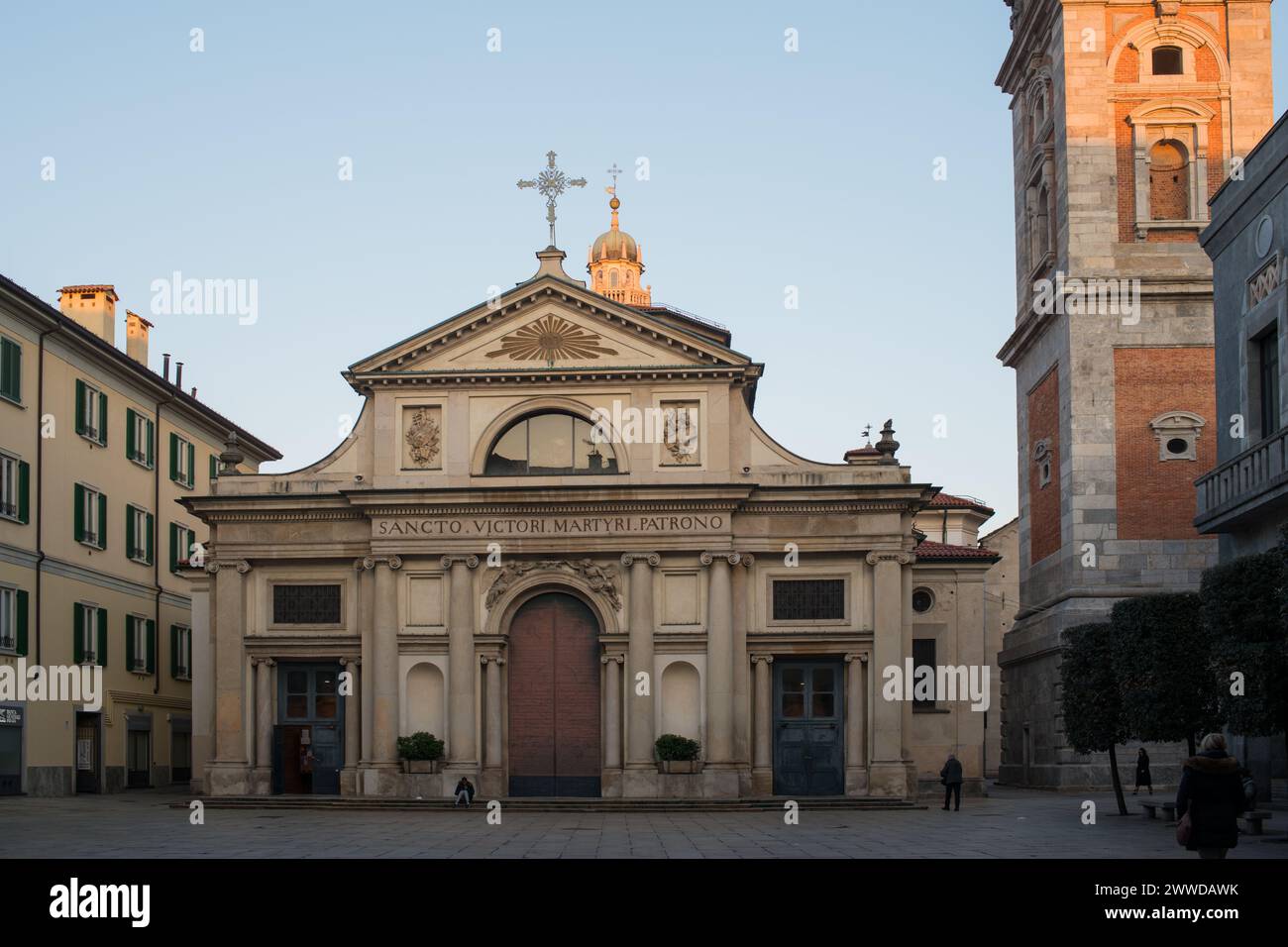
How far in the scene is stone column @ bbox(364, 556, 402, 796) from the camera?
4306 centimetres

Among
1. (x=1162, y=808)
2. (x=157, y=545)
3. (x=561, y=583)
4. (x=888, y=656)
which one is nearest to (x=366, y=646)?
(x=561, y=583)

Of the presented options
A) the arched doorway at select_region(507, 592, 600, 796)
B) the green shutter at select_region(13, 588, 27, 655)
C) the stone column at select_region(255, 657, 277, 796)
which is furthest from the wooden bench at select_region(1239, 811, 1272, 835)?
the green shutter at select_region(13, 588, 27, 655)

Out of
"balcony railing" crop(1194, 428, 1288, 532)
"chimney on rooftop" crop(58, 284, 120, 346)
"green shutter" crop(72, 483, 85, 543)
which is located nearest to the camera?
"balcony railing" crop(1194, 428, 1288, 532)

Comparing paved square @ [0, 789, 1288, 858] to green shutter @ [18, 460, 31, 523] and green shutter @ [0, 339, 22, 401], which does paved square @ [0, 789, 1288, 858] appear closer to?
green shutter @ [18, 460, 31, 523]

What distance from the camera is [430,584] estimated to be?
4438cm

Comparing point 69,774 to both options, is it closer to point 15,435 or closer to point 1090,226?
point 15,435

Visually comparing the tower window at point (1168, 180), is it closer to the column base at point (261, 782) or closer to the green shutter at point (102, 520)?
the column base at point (261, 782)

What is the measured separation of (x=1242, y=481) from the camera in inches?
1272

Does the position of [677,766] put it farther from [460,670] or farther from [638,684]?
[460,670]

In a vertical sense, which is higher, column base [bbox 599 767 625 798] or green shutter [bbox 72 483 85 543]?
green shutter [bbox 72 483 85 543]

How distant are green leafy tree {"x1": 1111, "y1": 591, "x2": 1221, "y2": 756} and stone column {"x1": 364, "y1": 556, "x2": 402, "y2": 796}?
1944cm

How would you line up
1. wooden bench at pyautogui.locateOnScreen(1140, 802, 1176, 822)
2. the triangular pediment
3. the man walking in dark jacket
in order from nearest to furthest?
wooden bench at pyautogui.locateOnScreen(1140, 802, 1176, 822) → the man walking in dark jacket → the triangular pediment

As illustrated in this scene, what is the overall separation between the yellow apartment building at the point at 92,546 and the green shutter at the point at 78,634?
6cm

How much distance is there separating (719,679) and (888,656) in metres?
4.64
